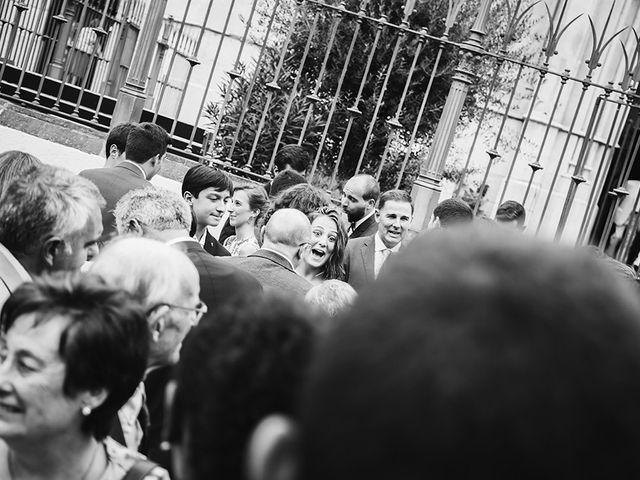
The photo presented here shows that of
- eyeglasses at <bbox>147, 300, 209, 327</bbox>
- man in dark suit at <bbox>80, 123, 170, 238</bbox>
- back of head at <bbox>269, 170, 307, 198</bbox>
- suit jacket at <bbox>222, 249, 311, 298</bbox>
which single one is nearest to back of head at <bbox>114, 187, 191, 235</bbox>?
suit jacket at <bbox>222, 249, 311, 298</bbox>

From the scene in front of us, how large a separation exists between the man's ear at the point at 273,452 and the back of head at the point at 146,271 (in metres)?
2.03

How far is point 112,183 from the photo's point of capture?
18.6 feet

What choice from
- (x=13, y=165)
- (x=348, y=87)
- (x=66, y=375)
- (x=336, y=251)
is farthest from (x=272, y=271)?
(x=348, y=87)

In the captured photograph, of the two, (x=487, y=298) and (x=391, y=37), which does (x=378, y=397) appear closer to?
(x=487, y=298)

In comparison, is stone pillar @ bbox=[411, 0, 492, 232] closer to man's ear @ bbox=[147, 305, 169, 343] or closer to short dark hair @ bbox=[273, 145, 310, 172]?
short dark hair @ bbox=[273, 145, 310, 172]

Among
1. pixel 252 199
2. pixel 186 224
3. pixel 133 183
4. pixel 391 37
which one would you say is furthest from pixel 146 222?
pixel 391 37

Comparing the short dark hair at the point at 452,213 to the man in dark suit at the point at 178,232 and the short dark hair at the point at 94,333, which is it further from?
the short dark hair at the point at 94,333

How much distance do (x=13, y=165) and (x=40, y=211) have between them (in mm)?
1062

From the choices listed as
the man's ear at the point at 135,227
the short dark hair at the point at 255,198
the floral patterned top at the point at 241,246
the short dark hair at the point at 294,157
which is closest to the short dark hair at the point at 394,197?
the short dark hair at the point at 255,198

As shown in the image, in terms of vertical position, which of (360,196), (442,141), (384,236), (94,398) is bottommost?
(94,398)

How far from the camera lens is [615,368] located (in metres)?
0.73

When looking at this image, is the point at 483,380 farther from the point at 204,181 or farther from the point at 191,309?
the point at 204,181

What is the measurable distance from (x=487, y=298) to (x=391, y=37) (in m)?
8.34

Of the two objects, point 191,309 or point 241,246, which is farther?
point 241,246
